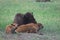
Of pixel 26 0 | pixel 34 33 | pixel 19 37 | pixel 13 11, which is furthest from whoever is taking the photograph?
pixel 26 0

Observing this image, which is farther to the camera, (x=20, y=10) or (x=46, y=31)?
(x=20, y=10)

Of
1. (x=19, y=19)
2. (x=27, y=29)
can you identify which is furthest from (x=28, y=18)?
(x=27, y=29)

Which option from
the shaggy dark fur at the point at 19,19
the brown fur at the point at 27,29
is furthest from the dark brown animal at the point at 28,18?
the brown fur at the point at 27,29

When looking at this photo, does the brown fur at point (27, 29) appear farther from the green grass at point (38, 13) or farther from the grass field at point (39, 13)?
the green grass at point (38, 13)

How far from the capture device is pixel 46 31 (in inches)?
386

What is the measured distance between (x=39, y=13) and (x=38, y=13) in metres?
0.07

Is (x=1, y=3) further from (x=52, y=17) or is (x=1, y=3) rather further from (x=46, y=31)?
(x=46, y=31)

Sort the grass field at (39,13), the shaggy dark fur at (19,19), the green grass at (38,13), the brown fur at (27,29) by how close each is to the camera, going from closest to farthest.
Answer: the brown fur at (27,29) < the shaggy dark fur at (19,19) < the grass field at (39,13) < the green grass at (38,13)

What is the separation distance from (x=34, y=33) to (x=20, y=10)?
19.5ft

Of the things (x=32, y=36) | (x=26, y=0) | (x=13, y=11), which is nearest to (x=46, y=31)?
(x=32, y=36)


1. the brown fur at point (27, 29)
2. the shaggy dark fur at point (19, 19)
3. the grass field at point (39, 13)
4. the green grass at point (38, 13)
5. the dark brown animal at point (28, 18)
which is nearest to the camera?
the brown fur at point (27, 29)

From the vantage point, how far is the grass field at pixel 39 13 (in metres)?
10.6

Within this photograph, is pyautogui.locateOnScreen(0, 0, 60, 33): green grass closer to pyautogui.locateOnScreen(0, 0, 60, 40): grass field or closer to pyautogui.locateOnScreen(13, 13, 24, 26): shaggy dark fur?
pyautogui.locateOnScreen(0, 0, 60, 40): grass field

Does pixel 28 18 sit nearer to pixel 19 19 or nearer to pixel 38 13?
pixel 19 19
